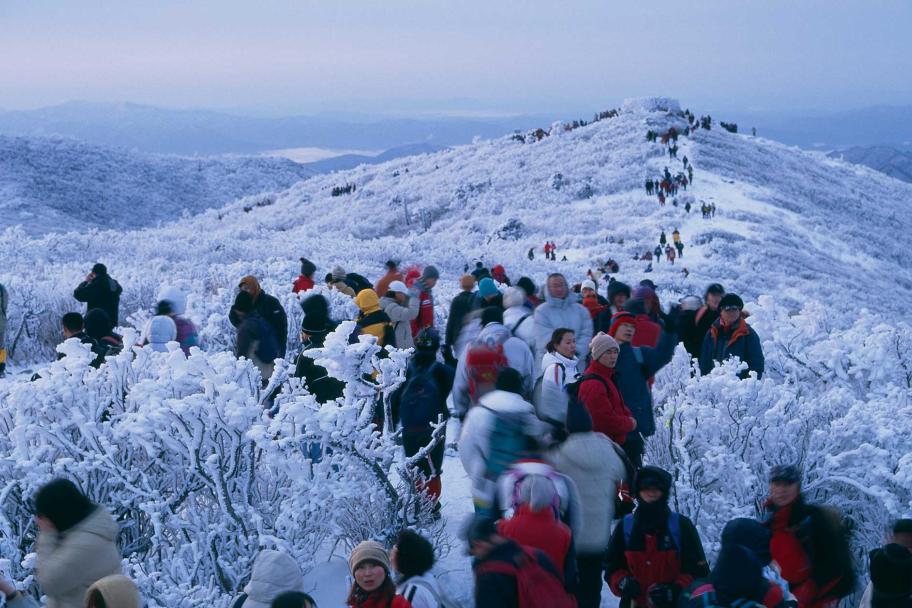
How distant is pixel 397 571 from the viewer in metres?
3.67

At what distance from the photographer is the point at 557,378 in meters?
5.35

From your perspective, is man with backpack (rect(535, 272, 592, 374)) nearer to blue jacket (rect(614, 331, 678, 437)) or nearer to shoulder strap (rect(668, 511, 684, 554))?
blue jacket (rect(614, 331, 678, 437))

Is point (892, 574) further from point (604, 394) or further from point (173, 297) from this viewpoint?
point (173, 297)

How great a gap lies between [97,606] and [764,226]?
120ft

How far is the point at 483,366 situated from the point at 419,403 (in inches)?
21.7

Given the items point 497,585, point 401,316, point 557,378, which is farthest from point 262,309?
point 497,585

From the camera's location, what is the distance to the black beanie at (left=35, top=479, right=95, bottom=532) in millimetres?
3539

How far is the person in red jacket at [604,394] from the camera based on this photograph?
502 centimetres

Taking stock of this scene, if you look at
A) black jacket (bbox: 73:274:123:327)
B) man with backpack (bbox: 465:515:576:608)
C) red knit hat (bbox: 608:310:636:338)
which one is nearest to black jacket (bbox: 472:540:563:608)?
man with backpack (bbox: 465:515:576:608)

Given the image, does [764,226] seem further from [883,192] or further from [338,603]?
[338,603]

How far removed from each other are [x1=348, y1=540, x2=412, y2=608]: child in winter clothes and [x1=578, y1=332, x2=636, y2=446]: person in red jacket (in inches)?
74.2

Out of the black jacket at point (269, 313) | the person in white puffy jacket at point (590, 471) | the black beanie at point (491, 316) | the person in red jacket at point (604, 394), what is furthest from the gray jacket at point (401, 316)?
the person in white puffy jacket at point (590, 471)

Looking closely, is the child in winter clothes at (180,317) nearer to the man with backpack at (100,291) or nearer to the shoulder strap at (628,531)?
the man with backpack at (100,291)

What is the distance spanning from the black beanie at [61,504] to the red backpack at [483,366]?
2650 millimetres
